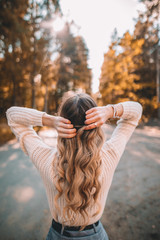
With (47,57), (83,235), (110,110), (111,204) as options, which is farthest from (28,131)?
(47,57)

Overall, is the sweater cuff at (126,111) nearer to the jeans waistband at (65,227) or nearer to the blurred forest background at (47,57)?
the jeans waistband at (65,227)

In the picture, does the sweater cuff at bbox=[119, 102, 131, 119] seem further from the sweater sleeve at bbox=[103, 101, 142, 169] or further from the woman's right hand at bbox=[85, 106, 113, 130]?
the woman's right hand at bbox=[85, 106, 113, 130]

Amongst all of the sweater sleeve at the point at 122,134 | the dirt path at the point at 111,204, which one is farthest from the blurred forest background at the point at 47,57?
the sweater sleeve at the point at 122,134

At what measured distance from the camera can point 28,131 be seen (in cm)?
118

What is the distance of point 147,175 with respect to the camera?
431 centimetres

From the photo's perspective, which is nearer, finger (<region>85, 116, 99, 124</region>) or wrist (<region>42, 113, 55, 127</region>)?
finger (<region>85, 116, 99, 124</region>)

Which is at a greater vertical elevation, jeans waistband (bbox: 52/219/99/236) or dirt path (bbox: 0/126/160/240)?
jeans waistband (bbox: 52/219/99/236)

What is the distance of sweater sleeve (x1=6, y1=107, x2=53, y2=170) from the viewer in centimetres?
109

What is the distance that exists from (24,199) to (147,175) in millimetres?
3905

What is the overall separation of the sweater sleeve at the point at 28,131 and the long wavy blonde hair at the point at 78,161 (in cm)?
19

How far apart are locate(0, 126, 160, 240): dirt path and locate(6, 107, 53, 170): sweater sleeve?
213 centimetres

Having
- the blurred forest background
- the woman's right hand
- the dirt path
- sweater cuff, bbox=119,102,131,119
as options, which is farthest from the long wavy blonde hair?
the blurred forest background

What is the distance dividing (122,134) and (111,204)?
2633 mm

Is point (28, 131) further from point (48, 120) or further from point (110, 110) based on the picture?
point (110, 110)
